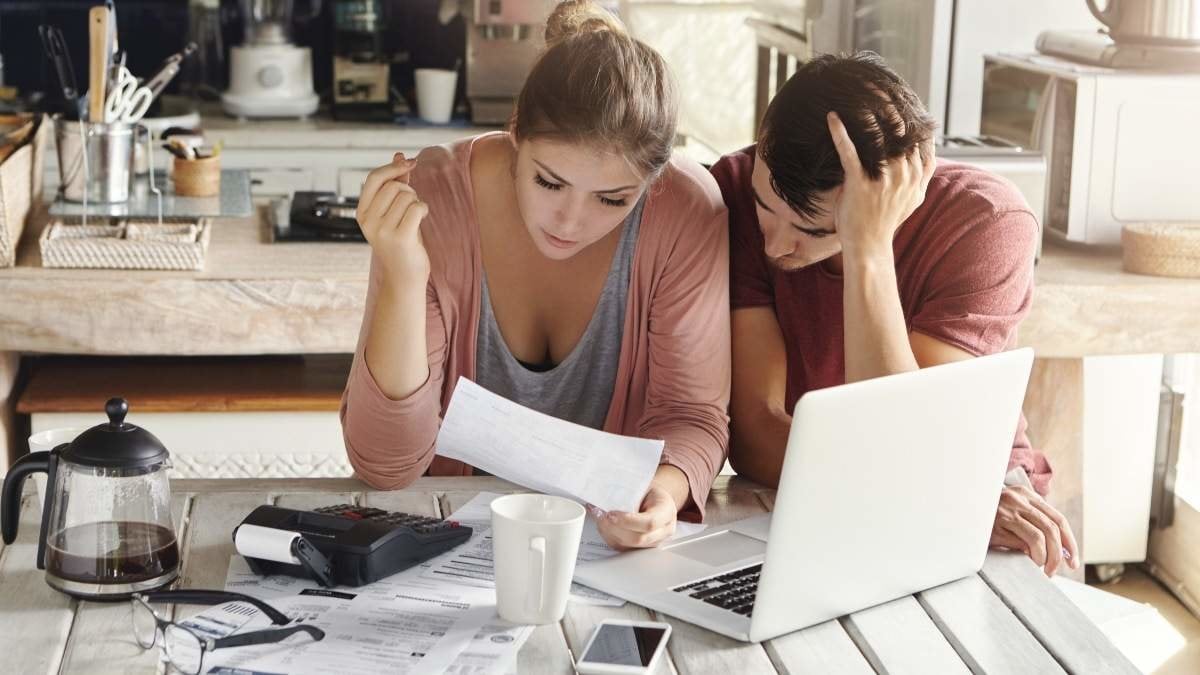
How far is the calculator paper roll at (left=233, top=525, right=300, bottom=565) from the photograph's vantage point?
1198 millimetres

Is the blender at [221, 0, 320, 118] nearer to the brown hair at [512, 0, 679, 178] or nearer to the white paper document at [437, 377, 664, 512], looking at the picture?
the brown hair at [512, 0, 679, 178]

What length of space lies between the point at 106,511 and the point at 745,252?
2.73ft

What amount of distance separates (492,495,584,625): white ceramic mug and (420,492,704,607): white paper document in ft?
0.15

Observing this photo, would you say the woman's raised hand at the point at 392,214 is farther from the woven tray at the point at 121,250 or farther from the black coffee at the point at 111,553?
the woven tray at the point at 121,250

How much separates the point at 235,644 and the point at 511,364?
64 centimetres

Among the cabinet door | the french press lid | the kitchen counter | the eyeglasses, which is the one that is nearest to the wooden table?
the eyeglasses

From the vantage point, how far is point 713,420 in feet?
5.18

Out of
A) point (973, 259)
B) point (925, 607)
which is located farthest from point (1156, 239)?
point (925, 607)

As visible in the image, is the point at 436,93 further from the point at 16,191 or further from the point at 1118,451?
the point at 1118,451

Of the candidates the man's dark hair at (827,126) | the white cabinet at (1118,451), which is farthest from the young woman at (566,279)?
the white cabinet at (1118,451)

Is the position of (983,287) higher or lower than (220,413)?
higher

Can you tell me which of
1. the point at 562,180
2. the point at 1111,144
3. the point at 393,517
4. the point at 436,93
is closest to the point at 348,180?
the point at 436,93

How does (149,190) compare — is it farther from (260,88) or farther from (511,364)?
(511,364)

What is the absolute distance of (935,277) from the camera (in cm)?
160
